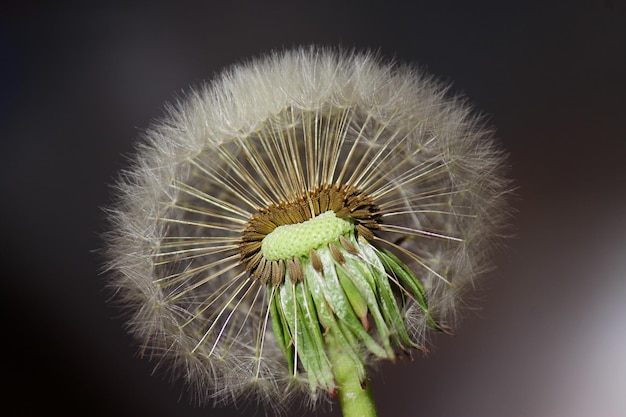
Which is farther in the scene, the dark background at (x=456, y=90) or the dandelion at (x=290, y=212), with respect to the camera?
the dark background at (x=456, y=90)

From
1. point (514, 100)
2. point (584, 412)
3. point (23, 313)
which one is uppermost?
point (514, 100)

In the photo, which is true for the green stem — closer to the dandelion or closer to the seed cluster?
the dandelion

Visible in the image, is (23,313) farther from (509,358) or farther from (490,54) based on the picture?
(490,54)

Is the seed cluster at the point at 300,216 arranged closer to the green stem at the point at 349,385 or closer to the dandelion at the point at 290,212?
the dandelion at the point at 290,212

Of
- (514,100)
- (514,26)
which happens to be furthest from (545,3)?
(514,100)

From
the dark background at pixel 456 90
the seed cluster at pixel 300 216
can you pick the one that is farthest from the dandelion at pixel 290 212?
the dark background at pixel 456 90

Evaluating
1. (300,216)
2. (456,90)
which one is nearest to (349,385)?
(300,216)
